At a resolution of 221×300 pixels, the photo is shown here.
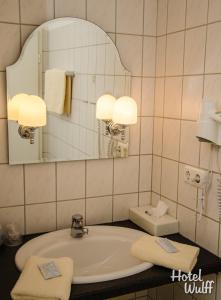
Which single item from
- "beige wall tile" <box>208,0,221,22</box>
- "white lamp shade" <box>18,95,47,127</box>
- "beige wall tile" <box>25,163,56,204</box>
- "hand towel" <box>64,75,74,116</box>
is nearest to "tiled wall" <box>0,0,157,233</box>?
"beige wall tile" <box>25,163,56,204</box>

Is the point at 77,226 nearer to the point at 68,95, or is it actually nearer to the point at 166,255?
the point at 166,255

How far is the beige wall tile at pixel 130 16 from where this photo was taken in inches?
63.4

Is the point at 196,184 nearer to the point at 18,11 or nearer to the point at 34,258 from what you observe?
the point at 34,258

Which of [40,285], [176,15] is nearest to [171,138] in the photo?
[176,15]

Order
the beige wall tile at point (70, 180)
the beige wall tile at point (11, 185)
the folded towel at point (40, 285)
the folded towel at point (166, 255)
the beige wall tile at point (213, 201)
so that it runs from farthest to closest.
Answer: the beige wall tile at point (70, 180) → the beige wall tile at point (11, 185) → the beige wall tile at point (213, 201) → the folded towel at point (166, 255) → the folded towel at point (40, 285)

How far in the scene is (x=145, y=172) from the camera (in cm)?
180

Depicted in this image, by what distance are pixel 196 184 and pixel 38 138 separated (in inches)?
28.8

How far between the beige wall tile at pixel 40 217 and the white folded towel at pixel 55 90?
0.45 meters

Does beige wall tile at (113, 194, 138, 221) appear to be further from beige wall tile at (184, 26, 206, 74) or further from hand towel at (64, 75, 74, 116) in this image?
beige wall tile at (184, 26, 206, 74)

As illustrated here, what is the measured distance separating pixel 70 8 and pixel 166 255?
45.0 inches

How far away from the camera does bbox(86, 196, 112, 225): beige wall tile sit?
1.69 metres

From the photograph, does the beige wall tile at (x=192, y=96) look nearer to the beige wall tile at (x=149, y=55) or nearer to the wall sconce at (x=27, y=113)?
the beige wall tile at (x=149, y=55)

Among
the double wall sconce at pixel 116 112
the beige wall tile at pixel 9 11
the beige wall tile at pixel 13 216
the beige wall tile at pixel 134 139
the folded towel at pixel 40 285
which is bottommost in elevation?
the folded towel at pixel 40 285

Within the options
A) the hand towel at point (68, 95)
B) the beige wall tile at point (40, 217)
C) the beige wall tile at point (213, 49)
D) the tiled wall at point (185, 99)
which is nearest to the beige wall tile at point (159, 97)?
the tiled wall at point (185, 99)
